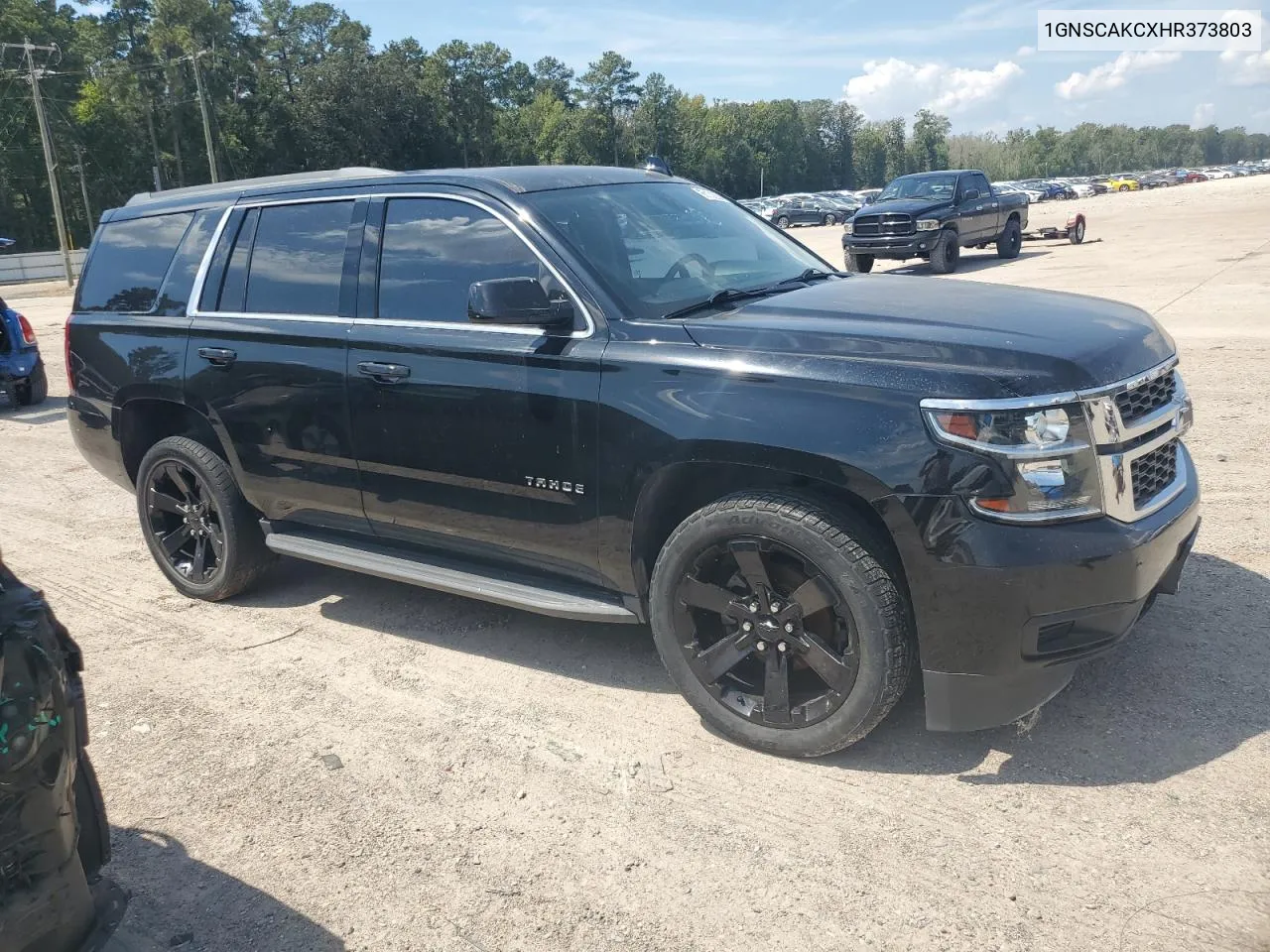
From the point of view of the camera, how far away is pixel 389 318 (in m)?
4.20

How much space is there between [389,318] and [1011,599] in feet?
8.72

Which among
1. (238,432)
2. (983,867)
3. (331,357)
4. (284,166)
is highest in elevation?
(284,166)

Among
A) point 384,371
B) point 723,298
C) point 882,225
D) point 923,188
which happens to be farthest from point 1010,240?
point 384,371

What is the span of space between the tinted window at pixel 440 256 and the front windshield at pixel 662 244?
21 centimetres

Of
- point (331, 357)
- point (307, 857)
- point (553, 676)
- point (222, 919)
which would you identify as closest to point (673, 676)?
point (553, 676)

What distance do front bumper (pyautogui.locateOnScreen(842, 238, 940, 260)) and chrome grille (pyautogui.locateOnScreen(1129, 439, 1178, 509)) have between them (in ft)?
55.9

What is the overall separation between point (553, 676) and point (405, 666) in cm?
67

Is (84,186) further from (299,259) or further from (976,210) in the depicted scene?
(299,259)

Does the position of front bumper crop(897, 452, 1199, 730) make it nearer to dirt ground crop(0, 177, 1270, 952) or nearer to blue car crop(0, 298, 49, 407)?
dirt ground crop(0, 177, 1270, 952)

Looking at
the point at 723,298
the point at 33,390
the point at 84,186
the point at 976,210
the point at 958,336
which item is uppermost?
the point at 84,186

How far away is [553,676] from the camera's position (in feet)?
13.7

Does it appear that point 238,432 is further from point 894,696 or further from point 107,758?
point 894,696

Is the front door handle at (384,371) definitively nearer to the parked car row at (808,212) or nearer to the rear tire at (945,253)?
the rear tire at (945,253)

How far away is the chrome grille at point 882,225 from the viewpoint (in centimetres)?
1970
